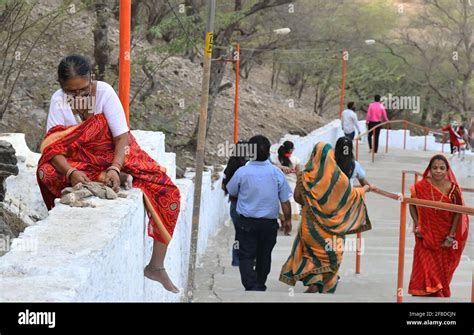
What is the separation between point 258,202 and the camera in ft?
26.7

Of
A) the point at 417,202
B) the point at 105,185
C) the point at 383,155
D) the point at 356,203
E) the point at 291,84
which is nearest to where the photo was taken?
the point at 105,185

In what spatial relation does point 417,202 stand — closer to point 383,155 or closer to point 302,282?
point 302,282

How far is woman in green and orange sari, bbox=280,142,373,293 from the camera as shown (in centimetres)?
837

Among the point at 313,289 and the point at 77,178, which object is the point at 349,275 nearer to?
the point at 313,289

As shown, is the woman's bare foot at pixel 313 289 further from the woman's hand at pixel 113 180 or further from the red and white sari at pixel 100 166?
the woman's hand at pixel 113 180

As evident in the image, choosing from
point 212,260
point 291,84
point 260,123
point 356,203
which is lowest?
point 212,260

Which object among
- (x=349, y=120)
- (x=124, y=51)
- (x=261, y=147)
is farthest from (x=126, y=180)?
(x=349, y=120)

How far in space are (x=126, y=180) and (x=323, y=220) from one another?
10.6 ft

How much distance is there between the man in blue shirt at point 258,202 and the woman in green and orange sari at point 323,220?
25cm

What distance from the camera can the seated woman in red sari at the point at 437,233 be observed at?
8.53 m

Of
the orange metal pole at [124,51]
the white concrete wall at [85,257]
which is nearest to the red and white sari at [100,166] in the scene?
the white concrete wall at [85,257]

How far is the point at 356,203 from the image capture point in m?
8.57
